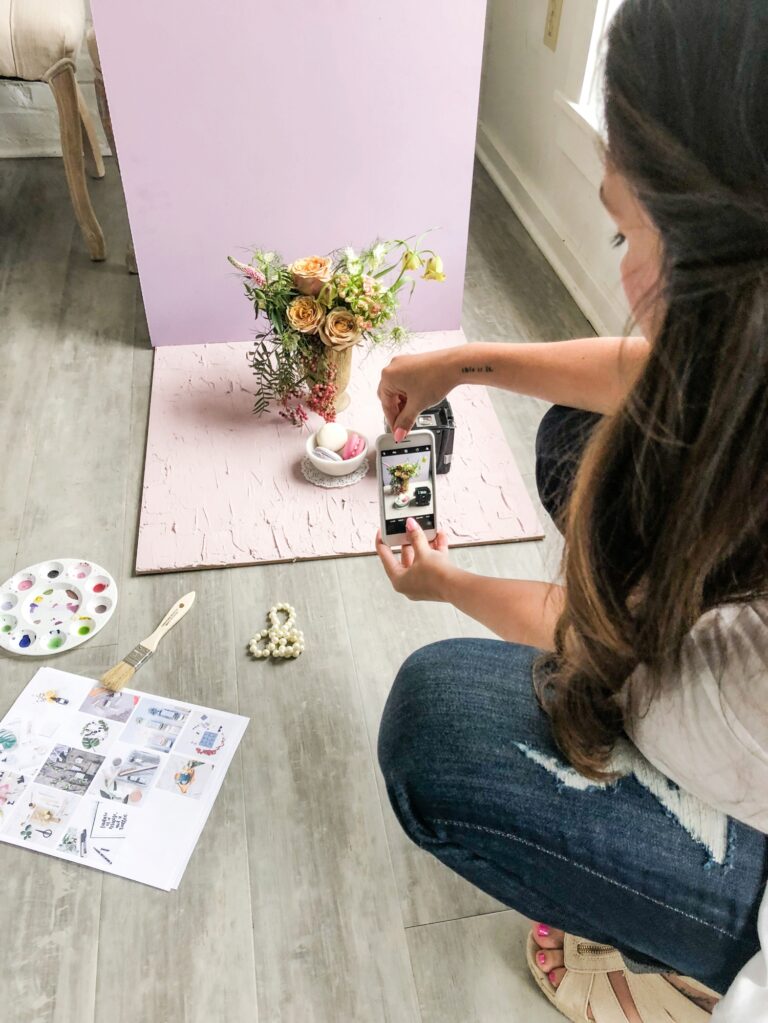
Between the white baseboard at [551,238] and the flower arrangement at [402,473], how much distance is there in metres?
0.70

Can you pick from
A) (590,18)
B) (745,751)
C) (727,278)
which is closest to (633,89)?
(727,278)

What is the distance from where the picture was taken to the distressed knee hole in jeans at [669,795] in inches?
28.2

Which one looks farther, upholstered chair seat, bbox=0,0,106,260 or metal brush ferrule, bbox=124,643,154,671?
upholstered chair seat, bbox=0,0,106,260

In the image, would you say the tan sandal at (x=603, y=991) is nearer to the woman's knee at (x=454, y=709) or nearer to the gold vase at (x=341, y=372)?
the woman's knee at (x=454, y=709)

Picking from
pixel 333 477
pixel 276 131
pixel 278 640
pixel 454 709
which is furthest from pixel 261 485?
pixel 454 709

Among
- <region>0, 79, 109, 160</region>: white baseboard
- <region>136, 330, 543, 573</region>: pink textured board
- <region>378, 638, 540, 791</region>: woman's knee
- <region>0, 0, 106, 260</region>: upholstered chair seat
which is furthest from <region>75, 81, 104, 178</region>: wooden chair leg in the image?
<region>378, 638, 540, 791</region>: woman's knee

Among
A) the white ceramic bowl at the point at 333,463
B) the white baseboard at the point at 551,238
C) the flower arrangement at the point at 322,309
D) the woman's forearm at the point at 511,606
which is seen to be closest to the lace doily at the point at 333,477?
the white ceramic bowl at the point at 333,463

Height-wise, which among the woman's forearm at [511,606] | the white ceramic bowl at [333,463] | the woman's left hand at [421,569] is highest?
the woman's forearm at [511,606]

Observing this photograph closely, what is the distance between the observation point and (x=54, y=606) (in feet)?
4.23

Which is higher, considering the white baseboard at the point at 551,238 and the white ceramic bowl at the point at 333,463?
Answer: the white baseboard at the point at 551,238

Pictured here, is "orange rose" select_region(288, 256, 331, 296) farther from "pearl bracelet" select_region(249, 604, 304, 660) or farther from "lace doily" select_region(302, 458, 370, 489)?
"pearl bracelet" select_region(249, 604, 304, 660)

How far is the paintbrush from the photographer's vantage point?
1.17m

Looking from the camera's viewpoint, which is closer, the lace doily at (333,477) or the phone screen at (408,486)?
the phone screen at (408,486)

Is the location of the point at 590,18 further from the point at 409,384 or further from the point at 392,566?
the point at 392,566
